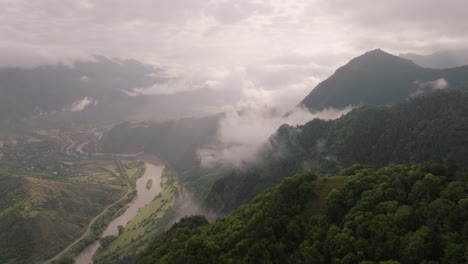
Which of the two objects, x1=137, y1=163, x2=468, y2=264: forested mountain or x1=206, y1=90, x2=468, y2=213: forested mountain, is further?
x1=206, y1=90, x2=468, y2=213: forested mountain

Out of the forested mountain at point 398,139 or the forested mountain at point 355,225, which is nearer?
the forested mountain at point 355,225

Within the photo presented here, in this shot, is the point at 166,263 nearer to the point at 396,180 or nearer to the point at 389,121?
the point at 396,180

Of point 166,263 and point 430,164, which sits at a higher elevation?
point 430,164

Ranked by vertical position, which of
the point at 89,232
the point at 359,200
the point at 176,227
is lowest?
the point at 89,232

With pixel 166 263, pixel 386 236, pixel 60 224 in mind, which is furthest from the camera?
pixel 60 224

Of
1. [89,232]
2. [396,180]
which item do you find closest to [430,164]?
[396,180]

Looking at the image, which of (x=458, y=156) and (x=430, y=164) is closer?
(x=430, y=164)

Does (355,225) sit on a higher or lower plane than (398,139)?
higher

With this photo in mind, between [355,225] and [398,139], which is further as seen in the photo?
[398,139]
